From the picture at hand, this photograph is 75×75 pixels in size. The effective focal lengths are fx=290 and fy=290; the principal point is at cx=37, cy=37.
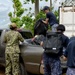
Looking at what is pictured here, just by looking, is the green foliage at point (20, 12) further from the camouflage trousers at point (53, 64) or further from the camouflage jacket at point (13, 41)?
the camouflage trousers at point (53, 64)

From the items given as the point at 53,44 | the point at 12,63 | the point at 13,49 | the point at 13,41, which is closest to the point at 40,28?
the point at 13,41

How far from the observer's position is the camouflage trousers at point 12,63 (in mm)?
8500

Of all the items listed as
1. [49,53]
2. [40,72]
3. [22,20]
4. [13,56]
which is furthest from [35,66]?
[22,20]

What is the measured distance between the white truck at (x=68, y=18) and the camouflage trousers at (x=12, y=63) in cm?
232

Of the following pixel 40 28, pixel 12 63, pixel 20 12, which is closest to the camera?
pixel 12 63

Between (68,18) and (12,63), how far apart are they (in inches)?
109

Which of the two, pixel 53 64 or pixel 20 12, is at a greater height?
pixel 53 64

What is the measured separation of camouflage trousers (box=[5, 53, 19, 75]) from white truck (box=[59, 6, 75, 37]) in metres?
2.32

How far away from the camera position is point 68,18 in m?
10.1

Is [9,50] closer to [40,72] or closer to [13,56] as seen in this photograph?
[13,56]

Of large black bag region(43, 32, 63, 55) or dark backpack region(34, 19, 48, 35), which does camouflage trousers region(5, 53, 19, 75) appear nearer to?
dark backpack region(34, 19, 48, 35)

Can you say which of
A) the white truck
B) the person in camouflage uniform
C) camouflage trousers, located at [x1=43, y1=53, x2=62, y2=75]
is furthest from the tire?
the white truck

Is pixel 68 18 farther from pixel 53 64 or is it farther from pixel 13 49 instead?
pixel 53 64

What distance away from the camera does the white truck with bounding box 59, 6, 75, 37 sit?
998 cm
